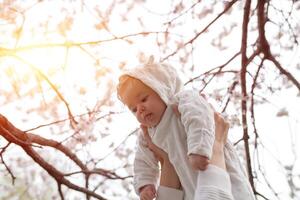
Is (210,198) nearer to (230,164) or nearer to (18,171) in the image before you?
(230,164)

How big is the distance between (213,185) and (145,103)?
0.45m

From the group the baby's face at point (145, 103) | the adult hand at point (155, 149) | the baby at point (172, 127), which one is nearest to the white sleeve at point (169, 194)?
the baby at point (172, 127)

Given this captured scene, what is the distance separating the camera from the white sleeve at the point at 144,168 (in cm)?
164

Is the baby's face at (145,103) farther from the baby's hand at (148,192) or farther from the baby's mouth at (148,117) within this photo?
the baby's hand at (148,192)

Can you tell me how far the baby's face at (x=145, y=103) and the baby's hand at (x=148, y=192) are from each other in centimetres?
24

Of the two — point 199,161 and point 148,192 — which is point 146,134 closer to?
point 148,192

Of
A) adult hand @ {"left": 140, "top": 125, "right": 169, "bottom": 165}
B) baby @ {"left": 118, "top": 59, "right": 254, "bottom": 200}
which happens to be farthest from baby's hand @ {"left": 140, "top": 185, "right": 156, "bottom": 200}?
adult hand @ {"left": 140, "top": 125, "right": 169, "bottom": 165}

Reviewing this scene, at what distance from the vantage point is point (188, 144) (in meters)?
1.37

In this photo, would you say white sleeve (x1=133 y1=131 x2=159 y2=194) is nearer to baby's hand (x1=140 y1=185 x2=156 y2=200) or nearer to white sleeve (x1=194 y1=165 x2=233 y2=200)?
baby's hand (x1=140 y1=185 x2=156 y2=200)

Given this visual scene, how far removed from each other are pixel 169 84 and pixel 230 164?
1.30 ft

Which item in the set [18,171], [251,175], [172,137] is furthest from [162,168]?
[18,171]

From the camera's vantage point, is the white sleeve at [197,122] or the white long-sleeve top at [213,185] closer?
the white long-sleeve top at [213,185]

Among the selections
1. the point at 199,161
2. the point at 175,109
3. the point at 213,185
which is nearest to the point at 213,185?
the point at 213,185

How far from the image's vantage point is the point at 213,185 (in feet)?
4.09
